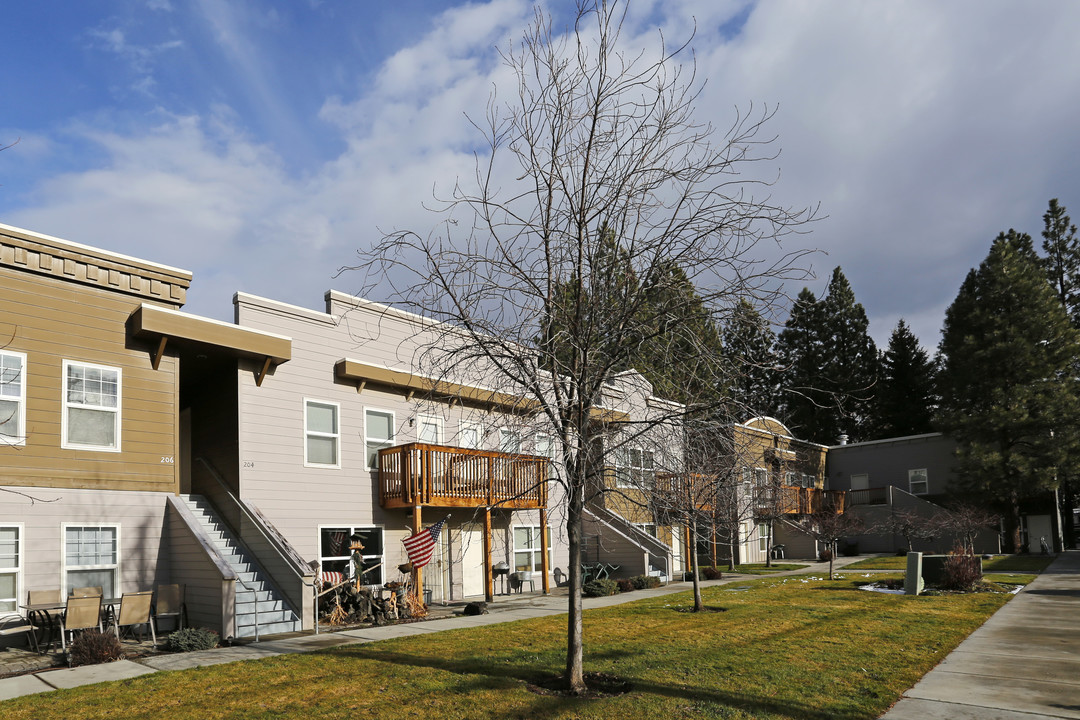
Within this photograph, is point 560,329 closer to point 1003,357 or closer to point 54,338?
point 54,338

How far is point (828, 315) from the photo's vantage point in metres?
53.1

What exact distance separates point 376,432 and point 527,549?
236 inches

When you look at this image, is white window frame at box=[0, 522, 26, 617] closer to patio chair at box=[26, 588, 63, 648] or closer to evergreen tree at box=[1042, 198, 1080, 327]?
patio chair at box=[26, 588, 63, 648]

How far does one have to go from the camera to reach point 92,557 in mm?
12516

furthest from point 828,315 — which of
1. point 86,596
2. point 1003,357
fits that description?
point 86,596

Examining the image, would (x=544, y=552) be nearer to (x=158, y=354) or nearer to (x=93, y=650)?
(x=158, y=354)

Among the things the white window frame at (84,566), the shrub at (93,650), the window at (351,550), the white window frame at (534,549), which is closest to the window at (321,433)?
the window at (351,550)

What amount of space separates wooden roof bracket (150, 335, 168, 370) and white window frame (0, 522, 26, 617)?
11.0ft

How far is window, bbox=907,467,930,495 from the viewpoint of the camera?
3734cm

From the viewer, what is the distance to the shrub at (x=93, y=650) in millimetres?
10117

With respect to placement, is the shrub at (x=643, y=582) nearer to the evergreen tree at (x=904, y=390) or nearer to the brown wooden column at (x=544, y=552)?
the brown wooden column at (x=544, y=552)

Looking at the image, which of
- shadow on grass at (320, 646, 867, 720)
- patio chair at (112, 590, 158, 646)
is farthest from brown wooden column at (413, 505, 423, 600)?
shadow on grass at (320, 646, 867, 720)

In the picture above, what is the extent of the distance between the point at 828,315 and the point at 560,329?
49182 mm

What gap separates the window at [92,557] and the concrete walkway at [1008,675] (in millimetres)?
11903
